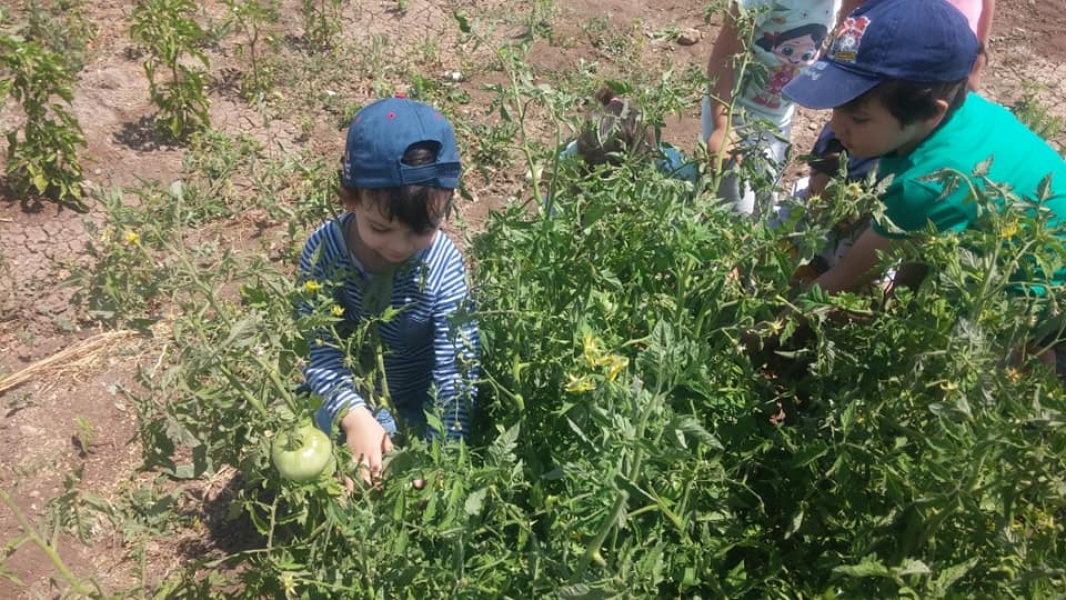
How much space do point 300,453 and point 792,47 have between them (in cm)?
235

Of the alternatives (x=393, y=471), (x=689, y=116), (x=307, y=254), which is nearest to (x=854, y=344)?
A: (x=393, y=471)

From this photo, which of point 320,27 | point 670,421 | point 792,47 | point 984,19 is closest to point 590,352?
point 670,421

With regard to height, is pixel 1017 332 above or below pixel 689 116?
above

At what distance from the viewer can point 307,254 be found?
2.14 m

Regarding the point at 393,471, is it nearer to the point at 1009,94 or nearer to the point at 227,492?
the point at 227,492

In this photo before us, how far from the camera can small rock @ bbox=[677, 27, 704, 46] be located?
17.0 feet

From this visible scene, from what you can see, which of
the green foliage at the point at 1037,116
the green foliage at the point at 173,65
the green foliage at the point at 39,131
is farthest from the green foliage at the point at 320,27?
the green foliage at the point at 1037,116

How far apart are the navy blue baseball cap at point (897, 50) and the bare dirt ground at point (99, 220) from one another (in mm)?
1056

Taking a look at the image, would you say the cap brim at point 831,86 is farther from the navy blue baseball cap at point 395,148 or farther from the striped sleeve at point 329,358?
the striped sleeve at point 329,358

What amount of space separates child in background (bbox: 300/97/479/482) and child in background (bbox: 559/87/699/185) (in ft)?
1.04

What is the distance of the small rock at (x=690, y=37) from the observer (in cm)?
519

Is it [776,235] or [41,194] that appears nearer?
[776,235]

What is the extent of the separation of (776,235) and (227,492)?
2.00 metres

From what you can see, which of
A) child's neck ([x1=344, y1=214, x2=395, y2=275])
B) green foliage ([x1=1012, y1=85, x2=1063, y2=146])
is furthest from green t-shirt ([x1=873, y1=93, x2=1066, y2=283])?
green foliage ([x1=1012, y1=85, x2=1063, y2=146])
